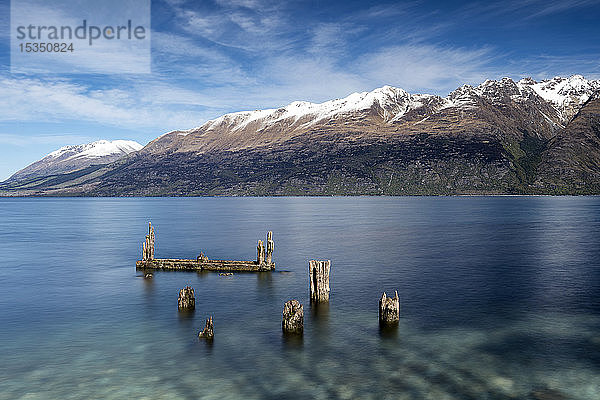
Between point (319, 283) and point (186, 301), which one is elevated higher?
point (319, 283)

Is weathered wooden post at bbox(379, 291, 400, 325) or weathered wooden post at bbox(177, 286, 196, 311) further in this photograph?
weathered wooden post at bbox(177, 286, 196, 311)

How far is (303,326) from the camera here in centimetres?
4006

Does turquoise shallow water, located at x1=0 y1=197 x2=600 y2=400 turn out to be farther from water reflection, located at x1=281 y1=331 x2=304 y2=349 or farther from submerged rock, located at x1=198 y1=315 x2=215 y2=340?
submerged rock, located at x1=198 y1=315 x2=215 y2=340

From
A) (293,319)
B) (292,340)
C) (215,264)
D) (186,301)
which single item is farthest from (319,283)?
(215,264)

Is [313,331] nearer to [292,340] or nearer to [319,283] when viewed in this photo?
[292,340]

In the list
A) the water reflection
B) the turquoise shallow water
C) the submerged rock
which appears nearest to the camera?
the turquoise shallow water

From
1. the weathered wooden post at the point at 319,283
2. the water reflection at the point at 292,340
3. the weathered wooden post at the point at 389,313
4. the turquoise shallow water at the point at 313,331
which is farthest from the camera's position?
the weathered wooden post at the point at 319,283

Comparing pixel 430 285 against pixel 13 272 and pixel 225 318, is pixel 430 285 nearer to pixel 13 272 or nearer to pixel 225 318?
pixel 225 318

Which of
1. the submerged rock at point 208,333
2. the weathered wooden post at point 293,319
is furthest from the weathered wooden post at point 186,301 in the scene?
the weathered wooden post at point 293,319

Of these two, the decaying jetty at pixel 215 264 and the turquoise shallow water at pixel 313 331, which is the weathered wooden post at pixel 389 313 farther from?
the decaying jetty at pixel 215 264

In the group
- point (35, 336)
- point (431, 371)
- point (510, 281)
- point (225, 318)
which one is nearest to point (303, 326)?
point (225, 318)

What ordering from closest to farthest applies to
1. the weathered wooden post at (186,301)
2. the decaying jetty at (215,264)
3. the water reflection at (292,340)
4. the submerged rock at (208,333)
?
the water reflection at (292,340) → the submerged rock at (208,333) → the weathered wooden post at (186,301) → the decaying jetty at (215,264)

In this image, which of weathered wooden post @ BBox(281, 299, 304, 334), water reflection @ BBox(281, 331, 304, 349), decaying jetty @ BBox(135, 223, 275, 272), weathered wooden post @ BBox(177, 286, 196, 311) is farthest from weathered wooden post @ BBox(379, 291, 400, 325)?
decaying jetty @ BBox(135, 223, 275, 272)

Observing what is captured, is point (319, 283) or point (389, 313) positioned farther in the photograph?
point (319, 283)
